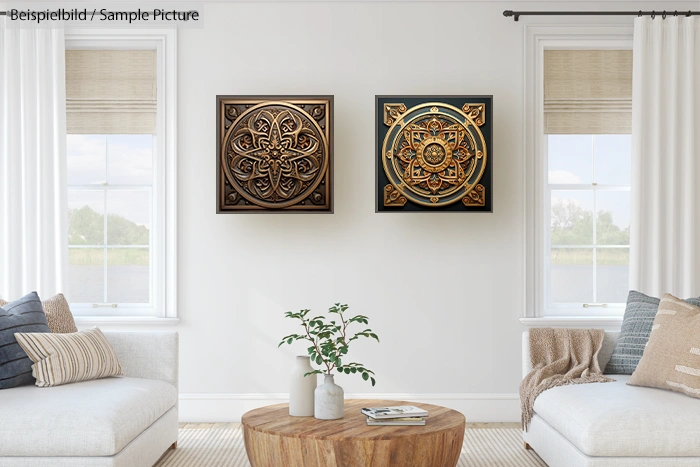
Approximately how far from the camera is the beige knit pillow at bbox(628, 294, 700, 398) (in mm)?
2889

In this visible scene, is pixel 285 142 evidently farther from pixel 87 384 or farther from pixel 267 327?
pixel 87 384

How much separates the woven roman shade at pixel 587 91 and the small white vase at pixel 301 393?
2.39 m

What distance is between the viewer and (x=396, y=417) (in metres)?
2.75

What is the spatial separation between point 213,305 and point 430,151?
1.62 m

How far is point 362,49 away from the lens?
429 centimetres

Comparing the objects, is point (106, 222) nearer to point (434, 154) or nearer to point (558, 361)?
point (434, 154)

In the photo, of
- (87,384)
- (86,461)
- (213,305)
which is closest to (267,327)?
(213,305)

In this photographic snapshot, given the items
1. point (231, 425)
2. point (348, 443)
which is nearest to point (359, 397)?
point (231, 425)

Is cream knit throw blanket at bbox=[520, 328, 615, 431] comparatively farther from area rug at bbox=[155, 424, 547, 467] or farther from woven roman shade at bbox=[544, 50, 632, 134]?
woven roman shade at bbox=[544, 50, 632, 134]

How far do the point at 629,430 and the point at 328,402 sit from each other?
3.79 ft

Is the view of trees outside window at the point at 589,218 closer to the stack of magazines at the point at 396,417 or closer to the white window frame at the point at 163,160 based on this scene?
the stack of magazines at the point at 396,417

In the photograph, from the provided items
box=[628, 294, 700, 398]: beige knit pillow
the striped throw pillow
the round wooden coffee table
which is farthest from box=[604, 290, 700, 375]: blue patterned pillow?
the striped throw pillow

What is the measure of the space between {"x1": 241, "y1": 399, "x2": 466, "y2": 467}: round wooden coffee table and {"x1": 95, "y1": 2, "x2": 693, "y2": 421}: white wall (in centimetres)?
151

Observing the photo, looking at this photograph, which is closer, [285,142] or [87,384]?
[87,384]
